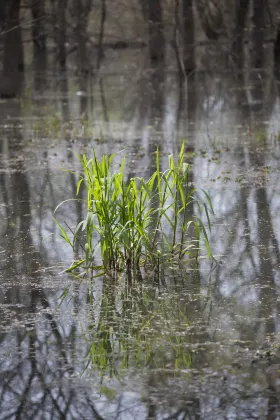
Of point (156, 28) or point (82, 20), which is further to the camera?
point (82, 20)

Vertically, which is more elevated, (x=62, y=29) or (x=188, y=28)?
(x=62, y=29)

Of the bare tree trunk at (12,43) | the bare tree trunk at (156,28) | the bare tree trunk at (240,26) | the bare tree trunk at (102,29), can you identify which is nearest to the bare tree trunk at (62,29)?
the bare tree trunk at (102,29)

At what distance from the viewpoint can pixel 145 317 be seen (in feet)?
14.5

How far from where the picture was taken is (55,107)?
48.5 feet

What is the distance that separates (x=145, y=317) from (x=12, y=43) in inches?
902

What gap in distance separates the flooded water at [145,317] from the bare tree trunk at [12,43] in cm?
1425

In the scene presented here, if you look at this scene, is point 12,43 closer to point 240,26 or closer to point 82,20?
point 82,20

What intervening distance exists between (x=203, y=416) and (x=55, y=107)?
11832 millimetres

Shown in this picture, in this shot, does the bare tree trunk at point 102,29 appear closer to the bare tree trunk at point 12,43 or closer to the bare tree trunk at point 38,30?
the bare tree trunk at point 38,30

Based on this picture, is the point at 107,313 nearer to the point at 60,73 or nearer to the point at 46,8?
the point at 60,73

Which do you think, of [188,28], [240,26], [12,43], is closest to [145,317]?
[12,43]

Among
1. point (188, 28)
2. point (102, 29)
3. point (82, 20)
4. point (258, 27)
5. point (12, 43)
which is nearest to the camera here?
point (12, 43)

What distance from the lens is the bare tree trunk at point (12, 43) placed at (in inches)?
914

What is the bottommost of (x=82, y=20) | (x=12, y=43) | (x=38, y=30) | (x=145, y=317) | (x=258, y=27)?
(x=145, y=317)
